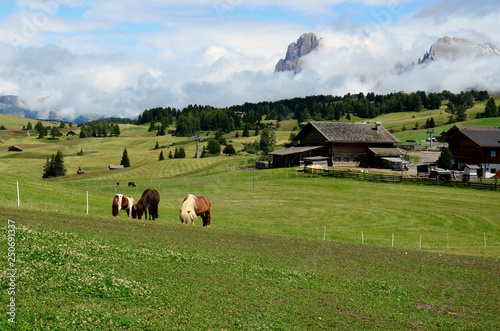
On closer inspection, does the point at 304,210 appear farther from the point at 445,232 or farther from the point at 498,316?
the point at 498,316

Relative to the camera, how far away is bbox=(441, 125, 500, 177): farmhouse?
79.2 metres

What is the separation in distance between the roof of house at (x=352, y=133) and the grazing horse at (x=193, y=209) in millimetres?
62310

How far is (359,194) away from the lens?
187ft

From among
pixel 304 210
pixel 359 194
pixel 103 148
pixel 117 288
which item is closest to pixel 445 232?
pixel 304 210

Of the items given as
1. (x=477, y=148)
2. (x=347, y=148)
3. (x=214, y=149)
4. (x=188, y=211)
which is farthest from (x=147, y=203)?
(x=214, y=149)

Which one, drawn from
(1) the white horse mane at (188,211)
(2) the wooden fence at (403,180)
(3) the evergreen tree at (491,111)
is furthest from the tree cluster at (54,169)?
(3) the evergreen tree at (491,111)

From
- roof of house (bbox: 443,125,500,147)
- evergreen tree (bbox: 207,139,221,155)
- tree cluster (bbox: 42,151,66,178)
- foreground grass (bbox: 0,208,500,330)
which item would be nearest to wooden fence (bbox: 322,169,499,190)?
roof of house (bbox: 443,125,500,147)

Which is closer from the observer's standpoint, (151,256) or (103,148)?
(151,256)

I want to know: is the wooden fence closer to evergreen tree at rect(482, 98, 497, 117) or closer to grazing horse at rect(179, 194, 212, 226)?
grazing horse at rect(179, 194, 212, 226)

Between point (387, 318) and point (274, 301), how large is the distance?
3481 millimetres

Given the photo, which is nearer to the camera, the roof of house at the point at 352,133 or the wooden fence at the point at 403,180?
the wooden fence at the point at 403,180

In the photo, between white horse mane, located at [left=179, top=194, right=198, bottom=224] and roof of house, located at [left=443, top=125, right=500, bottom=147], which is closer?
white horse mane, located at [left=179, top=194, right=198, bottom=224]

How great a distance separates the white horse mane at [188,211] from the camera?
27.1 metres

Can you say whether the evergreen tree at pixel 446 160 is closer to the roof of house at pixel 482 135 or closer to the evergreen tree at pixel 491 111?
the roof of house at pixel 482 135
